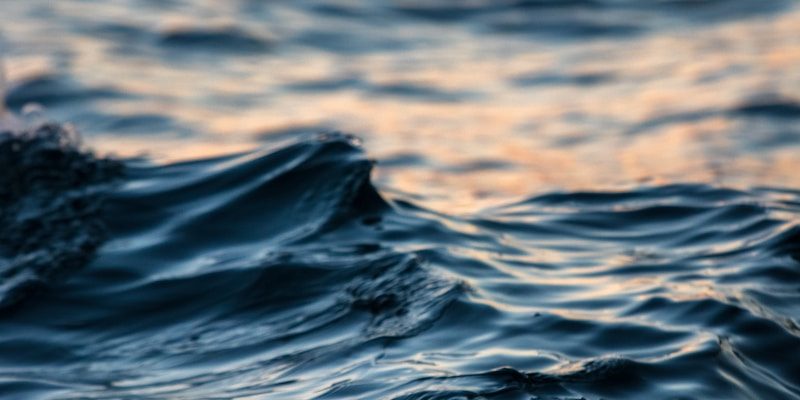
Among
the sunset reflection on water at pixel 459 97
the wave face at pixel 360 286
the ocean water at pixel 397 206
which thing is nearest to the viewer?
the wave face at pixel 360 286

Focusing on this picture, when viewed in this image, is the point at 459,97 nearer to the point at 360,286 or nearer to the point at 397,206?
the point at 397,206

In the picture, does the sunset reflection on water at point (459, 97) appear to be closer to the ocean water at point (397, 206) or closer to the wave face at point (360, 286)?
the ocean water at point (397, 206)

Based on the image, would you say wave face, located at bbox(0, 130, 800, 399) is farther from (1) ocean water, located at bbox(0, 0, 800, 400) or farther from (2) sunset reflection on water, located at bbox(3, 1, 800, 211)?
(2) sunset reflection on water, located at bbox(3, 1, 800, 211)

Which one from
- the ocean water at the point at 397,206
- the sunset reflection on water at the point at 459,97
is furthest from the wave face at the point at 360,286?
the sunset reflection on water at the point at 459,97

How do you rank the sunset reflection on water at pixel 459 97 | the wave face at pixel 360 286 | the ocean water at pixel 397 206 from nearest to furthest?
the wave face at pixel 360 286
the ocean water at pixel 397 206
the sunset reflection on water at pixel 459 97

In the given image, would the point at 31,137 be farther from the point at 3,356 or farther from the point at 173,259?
the point at 3,356

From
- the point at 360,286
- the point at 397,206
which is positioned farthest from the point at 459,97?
the point at 360,286
